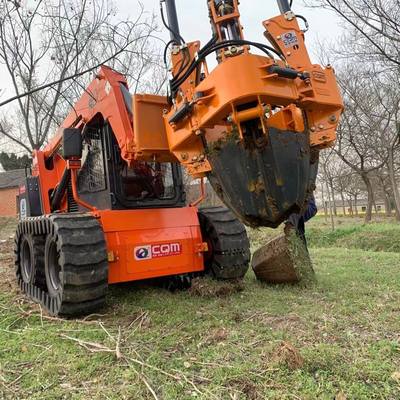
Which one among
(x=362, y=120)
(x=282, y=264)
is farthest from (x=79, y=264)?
(x=362, y=120)

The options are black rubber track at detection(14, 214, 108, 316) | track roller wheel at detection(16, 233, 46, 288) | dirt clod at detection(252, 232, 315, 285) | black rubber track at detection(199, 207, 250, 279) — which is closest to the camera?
black rubber track at detection(14, 214, 108, 316)

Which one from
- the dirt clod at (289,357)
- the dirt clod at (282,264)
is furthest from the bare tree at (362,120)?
the dirt clod at (289,357)

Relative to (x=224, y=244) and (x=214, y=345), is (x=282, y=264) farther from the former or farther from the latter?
(x=214, y=345)

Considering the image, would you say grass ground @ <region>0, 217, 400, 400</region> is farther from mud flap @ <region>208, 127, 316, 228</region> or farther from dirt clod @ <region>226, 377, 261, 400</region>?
mud flap @ <region>208, 127, 316, 228</region>

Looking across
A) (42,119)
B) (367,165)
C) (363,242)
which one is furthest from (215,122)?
(367,165)

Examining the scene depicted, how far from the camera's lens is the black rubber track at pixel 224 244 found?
5.56 m

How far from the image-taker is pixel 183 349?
3732 millimetres

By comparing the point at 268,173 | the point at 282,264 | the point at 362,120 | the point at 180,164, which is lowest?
the point at 282,264

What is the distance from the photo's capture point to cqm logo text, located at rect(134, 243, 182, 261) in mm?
4926

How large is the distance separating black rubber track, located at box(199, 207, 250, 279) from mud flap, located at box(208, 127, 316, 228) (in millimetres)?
2084

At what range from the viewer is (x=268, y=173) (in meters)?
3.35

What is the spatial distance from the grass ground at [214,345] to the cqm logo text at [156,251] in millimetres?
558

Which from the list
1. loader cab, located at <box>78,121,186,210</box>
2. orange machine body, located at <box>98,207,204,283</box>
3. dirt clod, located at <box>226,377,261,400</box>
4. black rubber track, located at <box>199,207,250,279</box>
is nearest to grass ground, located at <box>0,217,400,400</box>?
dirt clod, located at <box>226,377,261,400</box>

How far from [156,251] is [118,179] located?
105 cm
